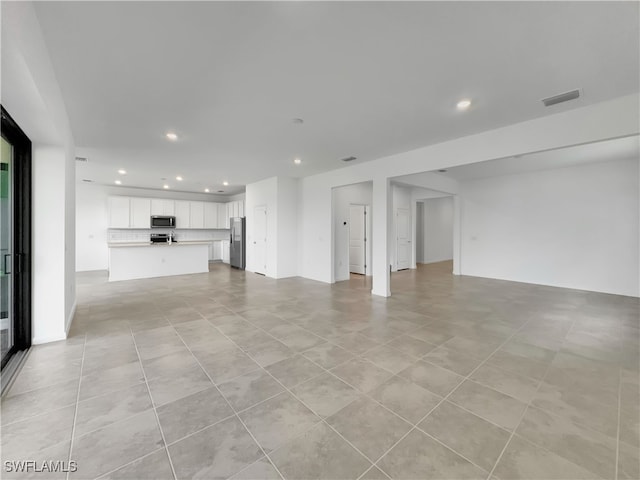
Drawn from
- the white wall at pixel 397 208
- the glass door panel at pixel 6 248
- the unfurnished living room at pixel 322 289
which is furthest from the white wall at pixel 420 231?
the glass door panel at pixel 6 248

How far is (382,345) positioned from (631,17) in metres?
3.36

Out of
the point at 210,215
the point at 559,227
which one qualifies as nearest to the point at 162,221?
the point at 210,215

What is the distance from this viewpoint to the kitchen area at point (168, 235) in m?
7.12

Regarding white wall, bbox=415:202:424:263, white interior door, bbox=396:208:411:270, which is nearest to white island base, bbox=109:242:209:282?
white interior door, bbox=396:208:411:270

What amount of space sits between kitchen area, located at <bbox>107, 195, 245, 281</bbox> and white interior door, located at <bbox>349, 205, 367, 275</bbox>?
3.80 m

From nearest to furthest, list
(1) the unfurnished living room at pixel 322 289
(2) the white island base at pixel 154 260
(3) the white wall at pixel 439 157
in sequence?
(1) the unfurnished living room at pixel 322 289 → (3) the white wall at pixel 439 157 → (2) the white island base at pixel 154 260

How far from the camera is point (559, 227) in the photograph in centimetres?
628

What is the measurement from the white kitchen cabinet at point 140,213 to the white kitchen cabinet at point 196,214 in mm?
1367

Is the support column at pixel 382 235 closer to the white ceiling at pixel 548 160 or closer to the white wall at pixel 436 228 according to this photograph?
the white ceiling at pixel 548 160

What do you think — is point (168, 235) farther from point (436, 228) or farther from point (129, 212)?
point (436, 228)

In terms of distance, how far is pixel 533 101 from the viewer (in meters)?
3.00

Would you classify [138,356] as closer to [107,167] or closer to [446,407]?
[446,407]

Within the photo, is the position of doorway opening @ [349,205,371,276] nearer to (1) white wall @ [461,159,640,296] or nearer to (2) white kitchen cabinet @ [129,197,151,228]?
(1) white wall @ [461,159,640,296]

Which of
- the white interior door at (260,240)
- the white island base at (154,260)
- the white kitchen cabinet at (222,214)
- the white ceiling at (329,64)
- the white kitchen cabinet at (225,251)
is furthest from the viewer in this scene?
the white kitchen cabinet at (225,251)
